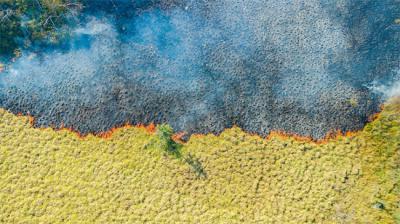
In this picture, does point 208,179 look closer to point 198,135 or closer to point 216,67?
point 198,135

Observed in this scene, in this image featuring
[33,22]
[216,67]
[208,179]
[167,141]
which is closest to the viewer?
[208,179]

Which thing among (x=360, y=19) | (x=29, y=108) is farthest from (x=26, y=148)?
(x=360, y=19)

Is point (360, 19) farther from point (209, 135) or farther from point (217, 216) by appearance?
point (217, 216)

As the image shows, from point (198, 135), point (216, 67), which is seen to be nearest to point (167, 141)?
point (198, 135)

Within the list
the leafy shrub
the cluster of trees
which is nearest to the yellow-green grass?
the leafy shrub

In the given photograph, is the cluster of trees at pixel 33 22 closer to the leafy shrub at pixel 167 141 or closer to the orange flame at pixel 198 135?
the orange flame at pixel 198 135

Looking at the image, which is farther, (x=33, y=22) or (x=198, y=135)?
(x=33, y=22)

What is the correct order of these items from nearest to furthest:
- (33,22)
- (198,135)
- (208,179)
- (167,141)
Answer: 1. (208,179)
2. (167,141)
3. (198,135)
4. (33,22)
